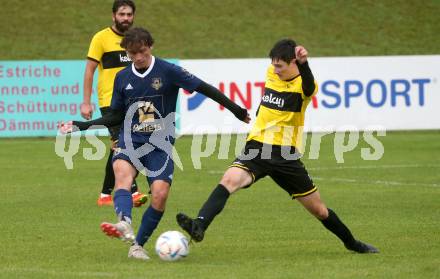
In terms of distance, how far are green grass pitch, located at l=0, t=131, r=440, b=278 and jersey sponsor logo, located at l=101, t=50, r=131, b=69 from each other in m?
1.76

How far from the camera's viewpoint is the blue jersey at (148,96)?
967 cm

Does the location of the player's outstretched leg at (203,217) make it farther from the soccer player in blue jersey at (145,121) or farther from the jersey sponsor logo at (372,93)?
the jersey sponsor logo at (372,93)

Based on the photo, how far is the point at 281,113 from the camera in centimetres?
972

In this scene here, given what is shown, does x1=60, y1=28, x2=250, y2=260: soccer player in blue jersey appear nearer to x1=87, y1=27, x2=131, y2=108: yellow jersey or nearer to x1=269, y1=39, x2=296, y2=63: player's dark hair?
x1=269, y1=39, x2=296, y2=63: player's dark hair

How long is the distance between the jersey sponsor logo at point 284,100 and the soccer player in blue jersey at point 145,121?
0.87ft

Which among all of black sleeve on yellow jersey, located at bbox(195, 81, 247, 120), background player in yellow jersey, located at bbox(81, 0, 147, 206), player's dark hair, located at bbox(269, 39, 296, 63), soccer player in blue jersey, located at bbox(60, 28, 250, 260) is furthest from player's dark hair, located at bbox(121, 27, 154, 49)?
background player in yellow jersey, located at bbox(81, 0, 147, 206)

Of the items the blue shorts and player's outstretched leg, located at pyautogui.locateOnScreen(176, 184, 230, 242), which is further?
the blue shorts

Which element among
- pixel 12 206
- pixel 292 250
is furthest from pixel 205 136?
pixel 292 250

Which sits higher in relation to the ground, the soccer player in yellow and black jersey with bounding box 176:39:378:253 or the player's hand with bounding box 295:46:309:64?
the player's hand with bounding box 295:46:309:64

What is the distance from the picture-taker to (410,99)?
2519 cm

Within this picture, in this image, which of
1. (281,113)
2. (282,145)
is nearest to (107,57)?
(281,113)

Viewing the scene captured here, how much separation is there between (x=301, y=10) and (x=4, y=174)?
58.8 ft

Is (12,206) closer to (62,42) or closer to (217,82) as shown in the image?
(217,82)

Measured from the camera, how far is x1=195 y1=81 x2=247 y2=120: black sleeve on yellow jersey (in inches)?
382
